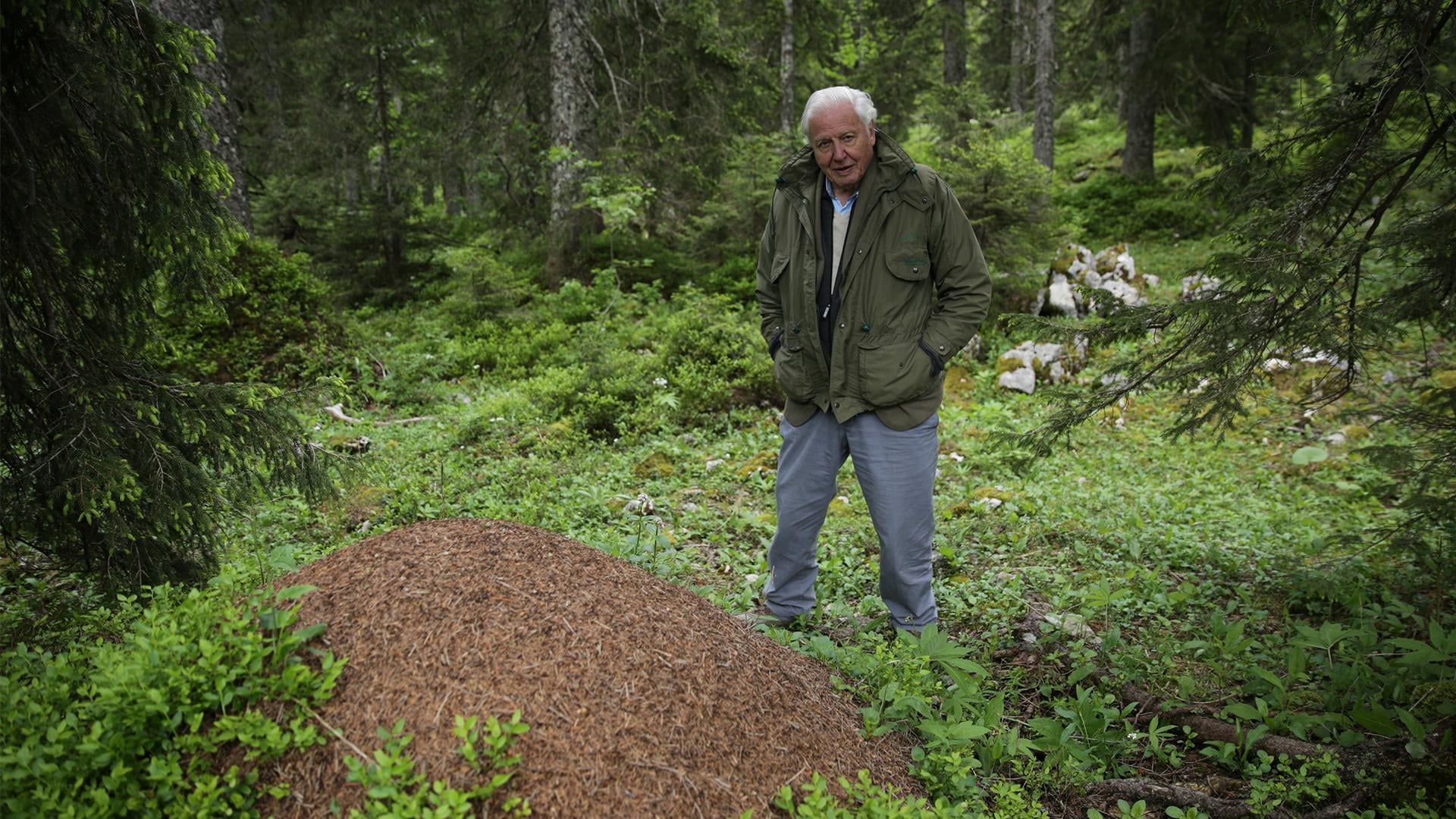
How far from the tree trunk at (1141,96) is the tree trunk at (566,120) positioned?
34.0ft

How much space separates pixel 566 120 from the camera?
11.8m

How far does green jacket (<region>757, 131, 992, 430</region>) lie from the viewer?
352 centimetres

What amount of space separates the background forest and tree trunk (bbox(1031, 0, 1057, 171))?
521 centimetres

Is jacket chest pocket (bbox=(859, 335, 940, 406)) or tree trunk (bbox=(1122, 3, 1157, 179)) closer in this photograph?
jacket chest pocket (bbox=(859, 335, 940, 406))

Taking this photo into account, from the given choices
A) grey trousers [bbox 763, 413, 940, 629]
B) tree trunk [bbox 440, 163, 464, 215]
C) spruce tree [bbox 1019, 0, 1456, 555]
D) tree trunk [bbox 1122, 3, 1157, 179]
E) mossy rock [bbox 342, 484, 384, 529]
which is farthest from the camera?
tree trunk [bbox 1122, 3, 1157, 179]

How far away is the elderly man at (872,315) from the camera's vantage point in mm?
3514

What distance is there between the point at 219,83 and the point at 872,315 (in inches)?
352

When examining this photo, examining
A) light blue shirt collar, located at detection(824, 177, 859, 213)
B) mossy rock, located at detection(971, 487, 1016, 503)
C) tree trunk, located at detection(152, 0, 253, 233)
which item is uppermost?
tree trunk, located at detection(152, 0, 253, 233)

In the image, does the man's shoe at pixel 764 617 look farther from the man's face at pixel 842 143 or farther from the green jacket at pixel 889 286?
the man's face at pixel 842 143

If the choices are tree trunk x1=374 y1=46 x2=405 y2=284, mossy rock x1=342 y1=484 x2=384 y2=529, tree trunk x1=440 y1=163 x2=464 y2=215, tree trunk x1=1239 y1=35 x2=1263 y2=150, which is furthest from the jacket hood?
tree trunk x1=1239 y1=35 x2=1263 y2=150

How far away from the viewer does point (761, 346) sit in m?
8.86

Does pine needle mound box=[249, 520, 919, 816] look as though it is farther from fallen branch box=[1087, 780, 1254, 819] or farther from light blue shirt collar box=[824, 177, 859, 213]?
light blue shirt collar box=[824, 177, 859, 213]

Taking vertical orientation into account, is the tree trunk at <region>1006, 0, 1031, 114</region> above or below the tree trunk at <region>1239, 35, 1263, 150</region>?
above

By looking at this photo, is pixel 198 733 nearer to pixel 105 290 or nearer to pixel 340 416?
pixel 105 290
